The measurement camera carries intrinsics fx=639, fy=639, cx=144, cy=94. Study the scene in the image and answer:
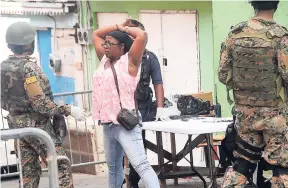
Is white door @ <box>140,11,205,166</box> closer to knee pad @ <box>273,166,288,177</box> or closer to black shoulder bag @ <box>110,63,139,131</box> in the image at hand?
black shoulder bag @ <box>110,63,139,131</box>

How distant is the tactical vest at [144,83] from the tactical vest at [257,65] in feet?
5.38

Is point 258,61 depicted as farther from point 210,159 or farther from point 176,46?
point 176,46

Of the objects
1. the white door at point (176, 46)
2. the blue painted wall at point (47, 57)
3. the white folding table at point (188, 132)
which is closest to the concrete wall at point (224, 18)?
the white folding table at point (188, 132)

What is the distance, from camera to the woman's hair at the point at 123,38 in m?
5.81

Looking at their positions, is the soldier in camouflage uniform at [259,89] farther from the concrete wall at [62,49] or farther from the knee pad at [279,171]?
the concrete wall at [62,49]

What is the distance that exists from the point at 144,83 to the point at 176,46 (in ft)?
13.7

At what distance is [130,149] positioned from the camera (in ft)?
18.6

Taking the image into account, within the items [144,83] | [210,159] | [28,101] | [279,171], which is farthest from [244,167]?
[28,101]

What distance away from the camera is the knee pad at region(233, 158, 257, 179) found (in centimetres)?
534

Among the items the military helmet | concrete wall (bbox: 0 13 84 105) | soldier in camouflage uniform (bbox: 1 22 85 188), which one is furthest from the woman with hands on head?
concrete wall (bbox: 0 13 84 105)

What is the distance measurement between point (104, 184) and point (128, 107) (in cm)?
281

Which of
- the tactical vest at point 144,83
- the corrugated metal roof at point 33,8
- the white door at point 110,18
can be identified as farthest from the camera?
the corrugated metal roof at point 33,8

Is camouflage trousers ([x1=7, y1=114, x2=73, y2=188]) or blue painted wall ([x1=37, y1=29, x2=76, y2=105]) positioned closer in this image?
camouflage trousers ([x1=7, y1=114, x2=73, y2=188])

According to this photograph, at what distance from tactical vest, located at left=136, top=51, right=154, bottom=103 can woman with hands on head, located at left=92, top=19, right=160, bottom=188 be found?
954 mm
